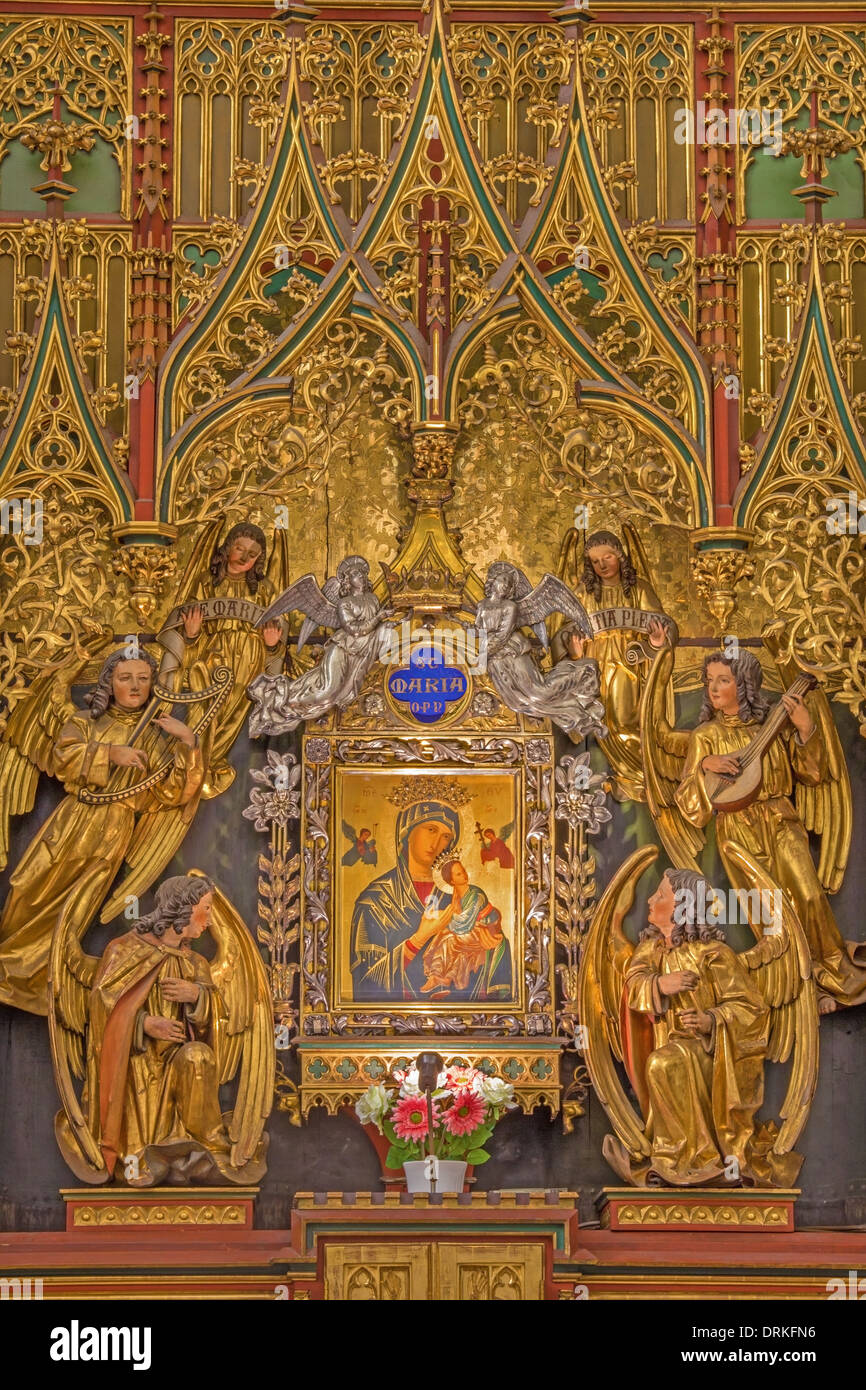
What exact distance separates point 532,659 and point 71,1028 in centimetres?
279

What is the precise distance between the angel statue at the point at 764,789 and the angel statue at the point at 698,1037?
0.39ft

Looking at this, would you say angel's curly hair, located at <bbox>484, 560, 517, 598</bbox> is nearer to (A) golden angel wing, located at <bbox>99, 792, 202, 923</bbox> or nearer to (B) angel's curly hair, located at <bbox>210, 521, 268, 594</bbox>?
(B) angel's curly hair, located at <bbox>210, 521, 268, 594</bbox>

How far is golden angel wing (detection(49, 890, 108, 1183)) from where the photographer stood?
46.3 feet

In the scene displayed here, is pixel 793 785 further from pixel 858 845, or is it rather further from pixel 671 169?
pixel 671 169

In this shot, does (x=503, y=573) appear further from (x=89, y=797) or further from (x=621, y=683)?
(x=89, y=797)

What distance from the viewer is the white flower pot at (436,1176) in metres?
13.9

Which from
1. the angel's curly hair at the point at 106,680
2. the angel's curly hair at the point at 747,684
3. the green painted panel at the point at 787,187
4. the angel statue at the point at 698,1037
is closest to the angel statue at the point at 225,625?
the angel's curly hair at the point at 106,680

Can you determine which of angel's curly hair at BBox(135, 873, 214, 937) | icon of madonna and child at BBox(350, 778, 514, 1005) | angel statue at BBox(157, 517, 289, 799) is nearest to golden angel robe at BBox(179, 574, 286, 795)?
angel statue at BBox(157, 517, 289, 799)

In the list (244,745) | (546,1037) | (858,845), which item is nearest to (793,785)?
(858,845)

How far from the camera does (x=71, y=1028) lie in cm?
1422

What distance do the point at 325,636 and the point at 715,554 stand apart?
6.25 ft

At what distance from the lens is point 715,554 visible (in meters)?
14.4

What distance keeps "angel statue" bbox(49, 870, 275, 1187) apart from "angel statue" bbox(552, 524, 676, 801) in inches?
80.3

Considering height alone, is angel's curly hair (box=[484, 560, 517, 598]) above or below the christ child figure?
above
